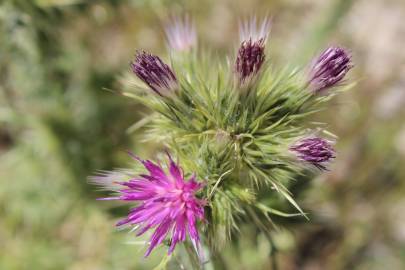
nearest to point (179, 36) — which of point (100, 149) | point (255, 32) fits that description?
point (255, 32)

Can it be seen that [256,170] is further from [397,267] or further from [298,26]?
[298,26]

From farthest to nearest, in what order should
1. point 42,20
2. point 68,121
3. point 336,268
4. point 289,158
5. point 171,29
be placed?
point 336,268, point 68,121, point 42,20, point 171,29, point 289,158

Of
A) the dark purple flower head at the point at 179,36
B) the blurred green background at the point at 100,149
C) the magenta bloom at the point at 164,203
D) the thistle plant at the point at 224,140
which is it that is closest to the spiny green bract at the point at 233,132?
the thistle plant at the point at 224,140

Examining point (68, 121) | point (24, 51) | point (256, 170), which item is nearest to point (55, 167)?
point (68, 121)

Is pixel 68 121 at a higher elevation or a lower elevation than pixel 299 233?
higher

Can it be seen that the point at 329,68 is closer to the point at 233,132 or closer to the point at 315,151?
the point at 315,151

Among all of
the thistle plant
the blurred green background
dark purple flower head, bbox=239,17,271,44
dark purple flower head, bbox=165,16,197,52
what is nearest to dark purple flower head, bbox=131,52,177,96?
the thistle plant
